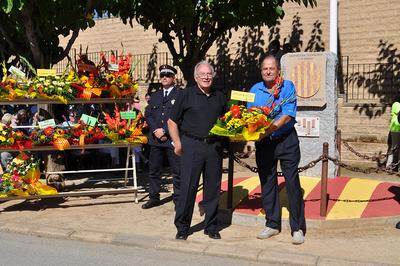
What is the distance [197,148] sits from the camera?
5762 millimetres

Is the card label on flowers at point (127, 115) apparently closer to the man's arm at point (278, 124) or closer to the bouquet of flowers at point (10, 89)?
the bouquet of flowers at point (10, 89)

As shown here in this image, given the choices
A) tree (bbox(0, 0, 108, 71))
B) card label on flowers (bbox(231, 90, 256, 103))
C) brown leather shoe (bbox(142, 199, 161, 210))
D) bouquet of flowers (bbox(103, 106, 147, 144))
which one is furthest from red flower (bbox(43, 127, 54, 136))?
card label on flowers (bbox(231, 90, 256, 103))

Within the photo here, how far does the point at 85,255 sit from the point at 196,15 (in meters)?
7.30

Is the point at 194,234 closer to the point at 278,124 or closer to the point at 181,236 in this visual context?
the point at 181,236

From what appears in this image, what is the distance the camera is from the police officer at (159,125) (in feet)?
23.9

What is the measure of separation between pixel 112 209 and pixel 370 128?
7315 mm

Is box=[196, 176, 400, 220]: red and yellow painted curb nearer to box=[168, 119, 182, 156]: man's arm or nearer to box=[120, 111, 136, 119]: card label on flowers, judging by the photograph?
box=[168, 119, 182, 156]: man's arm

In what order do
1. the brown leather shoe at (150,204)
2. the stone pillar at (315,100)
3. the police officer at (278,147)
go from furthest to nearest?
1. the stone pillar at (315,100)
2. the brown leather shoe at (150,204)
3. the police officer at (278,147)

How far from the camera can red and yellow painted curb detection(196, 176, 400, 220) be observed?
6575 millimetres

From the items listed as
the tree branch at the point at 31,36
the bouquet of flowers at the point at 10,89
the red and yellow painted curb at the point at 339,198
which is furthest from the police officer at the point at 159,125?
the tree branch at the point at 31,36

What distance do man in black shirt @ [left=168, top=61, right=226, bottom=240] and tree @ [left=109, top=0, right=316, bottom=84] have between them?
4.71 metres

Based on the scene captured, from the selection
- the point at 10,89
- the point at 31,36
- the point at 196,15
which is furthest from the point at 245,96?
the point at 196,15

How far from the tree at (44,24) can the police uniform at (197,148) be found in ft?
10.3

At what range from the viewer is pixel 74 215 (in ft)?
23.5
